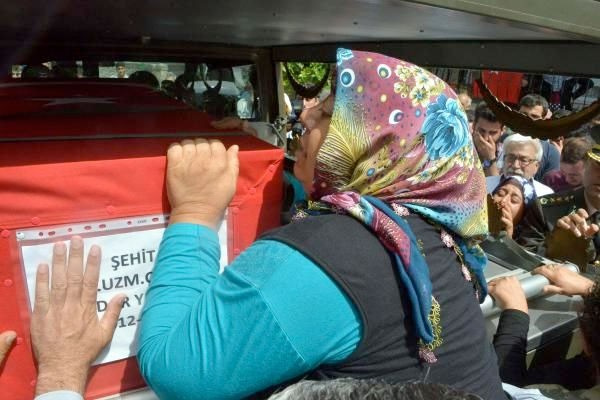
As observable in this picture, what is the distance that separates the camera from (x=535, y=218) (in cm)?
278

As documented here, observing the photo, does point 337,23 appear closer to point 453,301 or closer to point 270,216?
point 270,216

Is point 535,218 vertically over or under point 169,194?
under

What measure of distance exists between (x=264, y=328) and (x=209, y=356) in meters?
0.11

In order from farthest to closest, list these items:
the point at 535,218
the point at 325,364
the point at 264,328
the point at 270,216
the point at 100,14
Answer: the point at 535,218 < the point at 100,14 < the point at 270,216 < the point at 325,364 < the point at 264,328

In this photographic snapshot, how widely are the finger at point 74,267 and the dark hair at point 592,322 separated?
4.76 feet

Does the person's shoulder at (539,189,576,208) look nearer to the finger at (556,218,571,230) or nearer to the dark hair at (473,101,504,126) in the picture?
the finger at (556,218,571,230)

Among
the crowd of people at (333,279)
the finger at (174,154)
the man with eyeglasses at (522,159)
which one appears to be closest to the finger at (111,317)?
the crowd of people at (333,279)

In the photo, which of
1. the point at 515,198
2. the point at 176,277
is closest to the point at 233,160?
the point at 176,277

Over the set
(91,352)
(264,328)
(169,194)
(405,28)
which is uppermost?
(405,28)

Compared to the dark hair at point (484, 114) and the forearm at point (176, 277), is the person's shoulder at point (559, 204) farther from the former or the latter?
the forearm at point (176, 277)

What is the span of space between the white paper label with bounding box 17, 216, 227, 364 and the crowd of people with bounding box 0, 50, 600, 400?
0.08 ft

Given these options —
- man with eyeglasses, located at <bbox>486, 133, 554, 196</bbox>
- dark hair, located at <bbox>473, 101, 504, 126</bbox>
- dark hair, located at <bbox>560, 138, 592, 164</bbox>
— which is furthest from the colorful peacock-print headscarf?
dark hair, located at <bbox>560, 138, 592, 164</bbox>

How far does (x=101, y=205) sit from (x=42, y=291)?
185 mm

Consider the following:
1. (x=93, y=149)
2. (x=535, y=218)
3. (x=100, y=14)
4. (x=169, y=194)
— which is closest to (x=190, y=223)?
(x=169, y=194)
